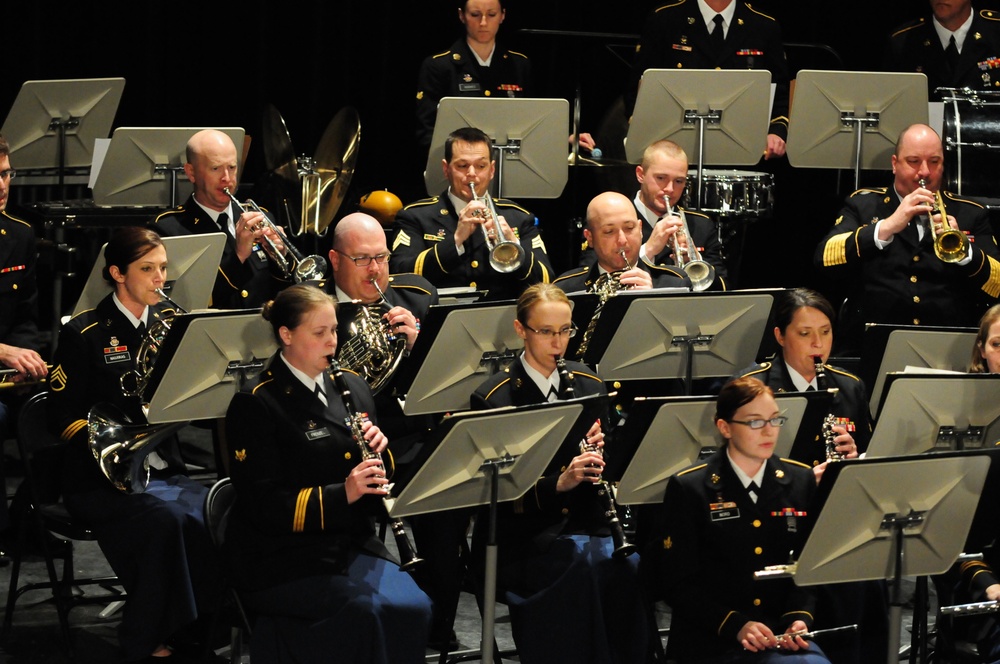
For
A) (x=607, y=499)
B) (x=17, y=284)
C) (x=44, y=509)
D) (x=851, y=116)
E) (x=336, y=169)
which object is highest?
(x=851, y=116)

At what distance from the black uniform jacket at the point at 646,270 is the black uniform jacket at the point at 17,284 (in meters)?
2.19

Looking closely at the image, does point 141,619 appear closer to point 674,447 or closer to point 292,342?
point 292,342

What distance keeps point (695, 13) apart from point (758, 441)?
335 cm

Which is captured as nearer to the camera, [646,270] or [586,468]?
[586,468]

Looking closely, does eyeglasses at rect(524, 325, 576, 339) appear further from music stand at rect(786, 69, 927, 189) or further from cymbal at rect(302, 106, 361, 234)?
cymbal at rect(302, 106, 361, 234)

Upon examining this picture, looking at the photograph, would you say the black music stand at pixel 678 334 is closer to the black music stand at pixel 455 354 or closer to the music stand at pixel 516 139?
the black music stand at pixel 455 354

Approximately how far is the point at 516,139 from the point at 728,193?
39.8 inches

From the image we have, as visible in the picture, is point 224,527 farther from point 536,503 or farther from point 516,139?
point 516,139

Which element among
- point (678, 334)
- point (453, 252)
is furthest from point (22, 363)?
point (678, 334)

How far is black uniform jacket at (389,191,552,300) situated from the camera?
6.01 meters

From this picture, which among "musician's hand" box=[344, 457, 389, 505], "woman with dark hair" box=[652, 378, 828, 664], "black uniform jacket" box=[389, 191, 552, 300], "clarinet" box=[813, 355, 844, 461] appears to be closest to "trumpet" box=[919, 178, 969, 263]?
"clarinet" box=[813, 355, 844, 461]

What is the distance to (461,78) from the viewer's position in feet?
24.2

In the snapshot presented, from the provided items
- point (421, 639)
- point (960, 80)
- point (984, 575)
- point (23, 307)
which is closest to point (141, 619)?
point (421, 639)

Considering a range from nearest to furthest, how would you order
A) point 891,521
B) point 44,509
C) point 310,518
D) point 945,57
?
point 891,521
point 310,518
point 44,509
point 945,57
